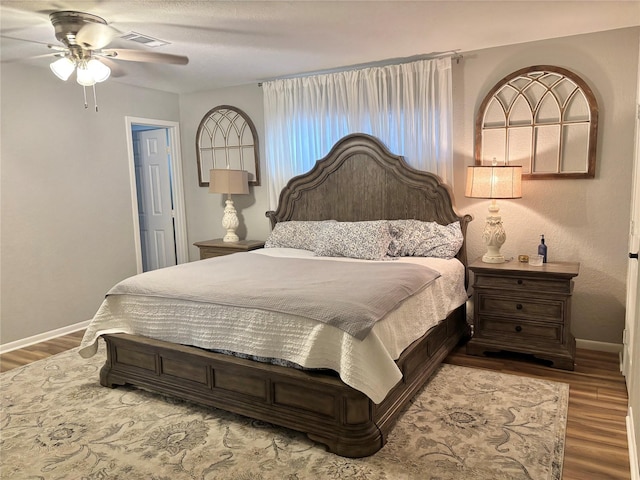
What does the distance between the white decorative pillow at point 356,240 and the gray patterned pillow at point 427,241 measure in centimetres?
11

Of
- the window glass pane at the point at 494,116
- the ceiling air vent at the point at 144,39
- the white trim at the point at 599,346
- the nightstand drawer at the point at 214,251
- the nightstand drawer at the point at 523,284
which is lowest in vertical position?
the white trim at the point at 599,346

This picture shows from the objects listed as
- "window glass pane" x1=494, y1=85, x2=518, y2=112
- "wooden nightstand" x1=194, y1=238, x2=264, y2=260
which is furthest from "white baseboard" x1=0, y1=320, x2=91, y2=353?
"window glass pane" x1=494, y1=85, x2=518, y2=112

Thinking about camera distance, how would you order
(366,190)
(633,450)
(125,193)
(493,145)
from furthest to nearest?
(125,193), (366,190), (493,145), (633,450)

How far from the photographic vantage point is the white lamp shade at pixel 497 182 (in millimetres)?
3604

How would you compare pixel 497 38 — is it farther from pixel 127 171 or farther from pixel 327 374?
pixel 127 171

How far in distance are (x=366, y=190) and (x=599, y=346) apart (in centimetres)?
234

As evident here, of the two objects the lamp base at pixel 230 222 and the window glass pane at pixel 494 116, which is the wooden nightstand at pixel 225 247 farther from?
the window glass pane at pixel 494 116

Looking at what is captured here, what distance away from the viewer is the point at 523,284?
11.4 feet

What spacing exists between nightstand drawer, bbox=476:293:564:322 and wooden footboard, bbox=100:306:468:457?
48 cm

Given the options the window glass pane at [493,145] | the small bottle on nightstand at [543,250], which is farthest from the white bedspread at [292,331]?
the window glass pane at [493,145]

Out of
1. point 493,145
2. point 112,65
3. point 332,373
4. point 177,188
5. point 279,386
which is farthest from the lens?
point 177,188

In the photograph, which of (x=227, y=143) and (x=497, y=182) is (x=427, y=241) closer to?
(x=497, y=182)

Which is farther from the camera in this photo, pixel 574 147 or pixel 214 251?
pixel 214 251

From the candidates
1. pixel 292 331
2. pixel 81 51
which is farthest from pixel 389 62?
pixel 292 331
